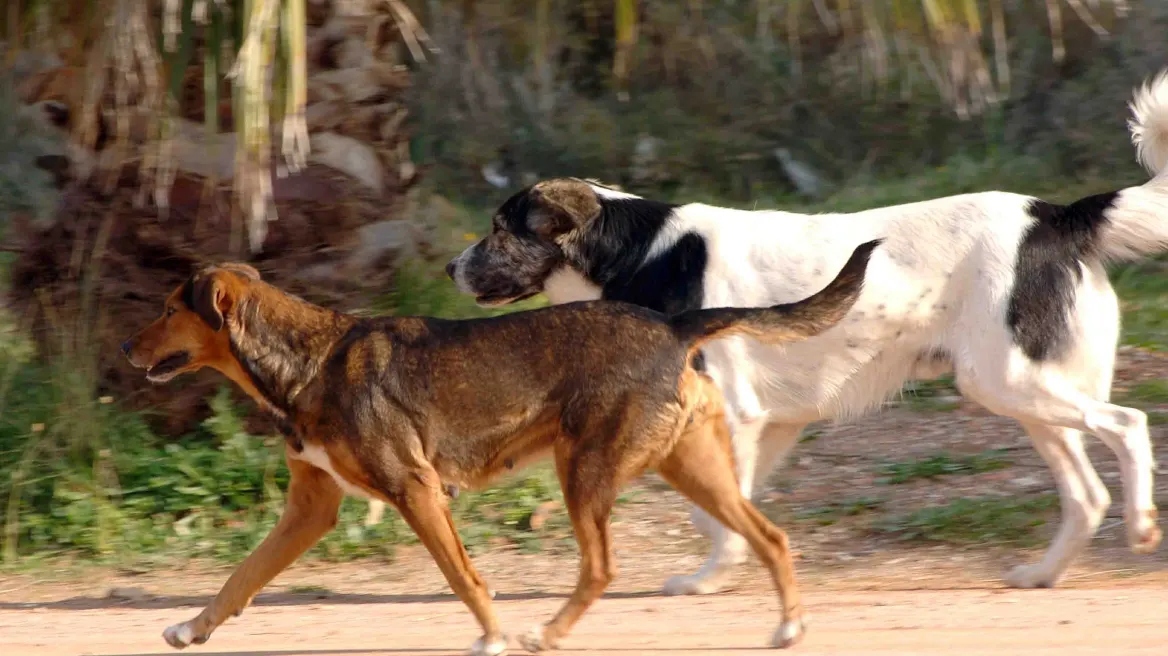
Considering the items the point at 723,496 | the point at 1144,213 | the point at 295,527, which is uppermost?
the point at 1144,213

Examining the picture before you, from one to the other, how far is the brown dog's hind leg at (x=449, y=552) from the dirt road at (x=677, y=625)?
184 millimetres

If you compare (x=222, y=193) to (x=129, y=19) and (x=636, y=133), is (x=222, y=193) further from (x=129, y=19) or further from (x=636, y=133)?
(x=636, y=133)

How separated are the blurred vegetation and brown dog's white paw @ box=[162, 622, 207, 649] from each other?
1.86 meters

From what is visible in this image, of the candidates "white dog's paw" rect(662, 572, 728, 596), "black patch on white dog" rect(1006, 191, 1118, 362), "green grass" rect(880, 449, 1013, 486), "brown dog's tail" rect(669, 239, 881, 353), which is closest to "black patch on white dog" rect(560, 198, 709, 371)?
"white dog's paw" rect(662, 572, 728, 596)

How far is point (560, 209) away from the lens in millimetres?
7090

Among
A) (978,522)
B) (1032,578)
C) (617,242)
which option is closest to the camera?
(1032,578)

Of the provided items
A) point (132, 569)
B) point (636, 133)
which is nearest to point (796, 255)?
point (132, 569)

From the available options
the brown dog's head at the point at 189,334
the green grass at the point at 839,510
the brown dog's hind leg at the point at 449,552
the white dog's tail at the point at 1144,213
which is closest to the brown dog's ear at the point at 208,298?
the brown dog's head at the point at 189,334

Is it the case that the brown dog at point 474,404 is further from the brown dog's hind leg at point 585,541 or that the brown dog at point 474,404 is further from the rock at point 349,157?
the rock at point 349,157

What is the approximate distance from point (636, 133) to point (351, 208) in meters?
6.70

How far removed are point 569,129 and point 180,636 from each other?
930 cm

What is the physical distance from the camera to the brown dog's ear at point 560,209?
707 cm

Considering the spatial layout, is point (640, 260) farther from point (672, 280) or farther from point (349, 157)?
point (349, 157)

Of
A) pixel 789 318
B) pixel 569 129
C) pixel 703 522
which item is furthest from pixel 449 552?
pixel 569 129
